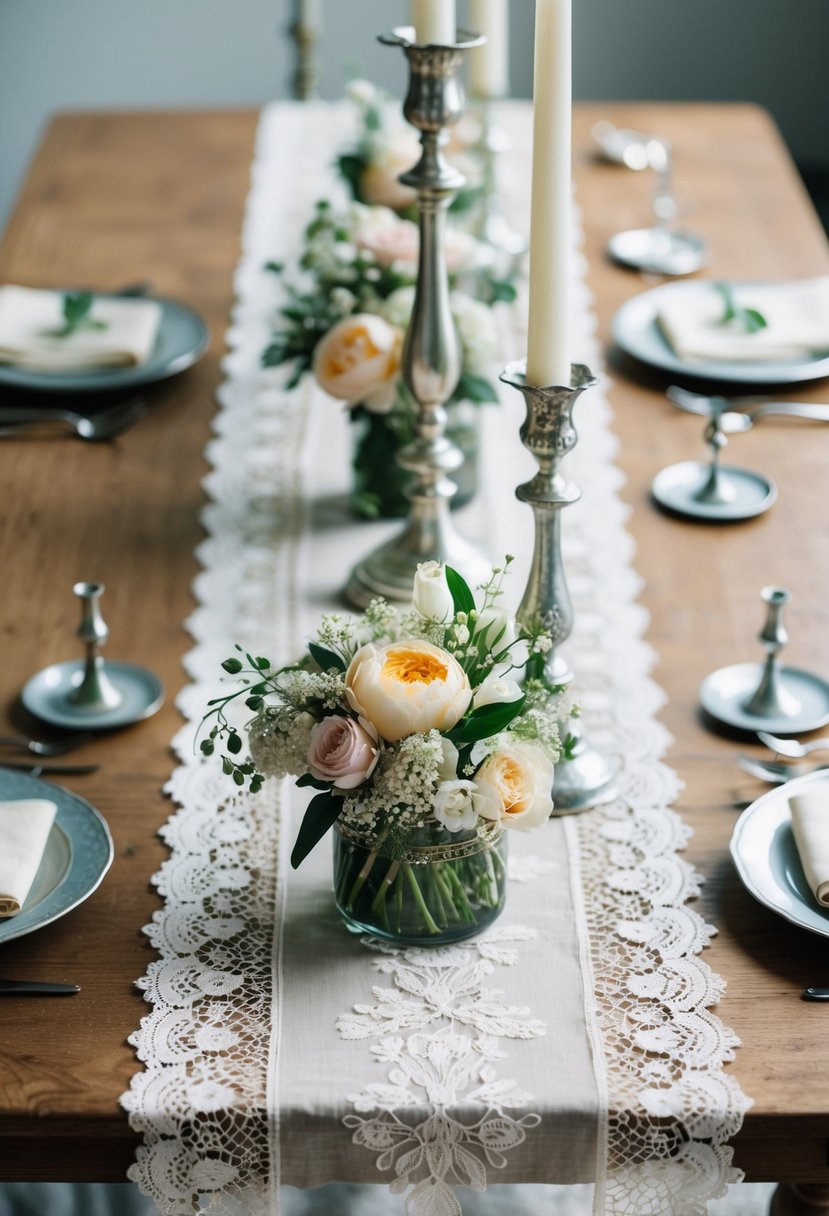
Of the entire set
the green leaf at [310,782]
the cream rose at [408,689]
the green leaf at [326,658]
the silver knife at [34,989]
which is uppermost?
the cream rose at [408,689]

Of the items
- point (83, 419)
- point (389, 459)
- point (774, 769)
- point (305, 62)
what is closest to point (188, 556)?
point (389, 459)

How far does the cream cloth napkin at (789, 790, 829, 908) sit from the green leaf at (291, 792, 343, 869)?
34 cm

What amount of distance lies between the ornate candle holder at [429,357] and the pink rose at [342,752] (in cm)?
55

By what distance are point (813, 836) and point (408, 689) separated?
0.35 metres

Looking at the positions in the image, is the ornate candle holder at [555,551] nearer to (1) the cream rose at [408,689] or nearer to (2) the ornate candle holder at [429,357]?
(1) the cream rose at [408,689]

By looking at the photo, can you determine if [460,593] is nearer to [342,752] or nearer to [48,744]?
[342,752]

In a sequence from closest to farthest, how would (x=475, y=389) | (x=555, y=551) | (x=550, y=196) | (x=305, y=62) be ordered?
(x=550, y=196)
(x=555, y=551)
(x=475, y=389)
(x=305, y=62)

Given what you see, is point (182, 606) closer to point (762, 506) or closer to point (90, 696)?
point (90, 696)

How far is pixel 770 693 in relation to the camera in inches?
54.1

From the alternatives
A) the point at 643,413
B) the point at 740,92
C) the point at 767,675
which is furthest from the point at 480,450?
the point at 740,92

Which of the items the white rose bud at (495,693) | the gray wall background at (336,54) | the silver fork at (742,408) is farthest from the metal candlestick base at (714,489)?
the gray wall background at (336,54)

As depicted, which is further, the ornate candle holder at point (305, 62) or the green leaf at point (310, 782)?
the ornate candle holder at point (305, 62)

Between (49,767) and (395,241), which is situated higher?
(395,241)

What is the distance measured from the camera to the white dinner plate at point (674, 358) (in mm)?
1950
